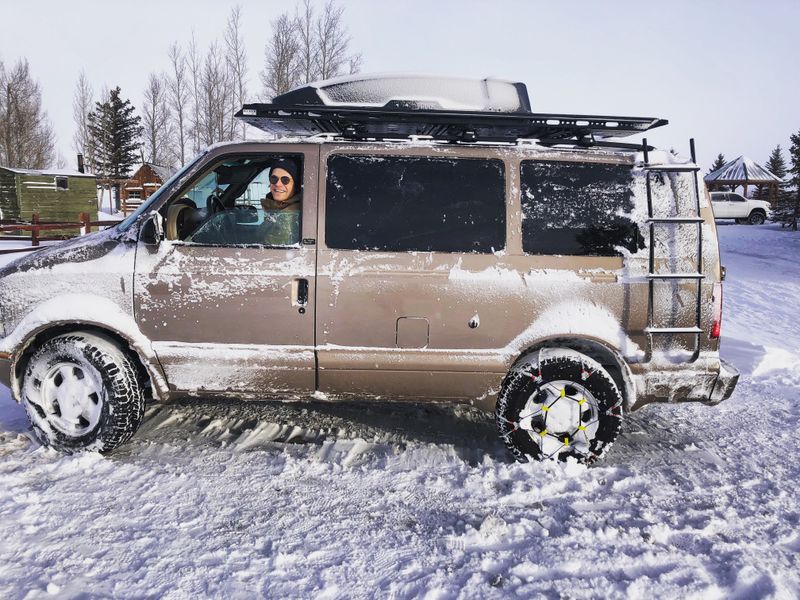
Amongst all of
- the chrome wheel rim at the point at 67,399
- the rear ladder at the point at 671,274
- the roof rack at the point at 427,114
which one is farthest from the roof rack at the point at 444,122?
the chrome wheel rim at the point at 67,399

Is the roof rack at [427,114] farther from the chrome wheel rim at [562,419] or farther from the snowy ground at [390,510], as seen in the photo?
the snowy ground at [390,510]

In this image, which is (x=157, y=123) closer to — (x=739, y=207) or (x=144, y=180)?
(x=144, y=180)

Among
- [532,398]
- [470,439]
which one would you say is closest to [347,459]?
[470,439]

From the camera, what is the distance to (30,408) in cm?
364

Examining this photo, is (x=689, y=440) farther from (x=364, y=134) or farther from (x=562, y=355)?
(x=364, y=134)

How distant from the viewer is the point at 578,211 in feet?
11.6

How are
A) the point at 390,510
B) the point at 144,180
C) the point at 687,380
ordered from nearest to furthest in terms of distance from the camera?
the point at 390,510 → the point at 687,380 → the point at 144,180

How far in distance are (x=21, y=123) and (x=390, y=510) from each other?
52933mm

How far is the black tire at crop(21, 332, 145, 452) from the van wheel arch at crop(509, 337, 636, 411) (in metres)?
2.52

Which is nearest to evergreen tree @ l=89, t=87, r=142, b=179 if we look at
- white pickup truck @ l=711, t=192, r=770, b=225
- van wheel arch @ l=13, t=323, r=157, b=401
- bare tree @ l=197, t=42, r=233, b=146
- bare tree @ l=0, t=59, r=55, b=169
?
bare tree @ l=0, t=59, r=55, b=169

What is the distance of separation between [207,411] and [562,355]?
2770mm

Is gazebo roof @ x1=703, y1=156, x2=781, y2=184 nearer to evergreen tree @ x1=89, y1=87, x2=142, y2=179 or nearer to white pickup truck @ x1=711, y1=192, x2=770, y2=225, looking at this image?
white pickup truck @ x1=711, y1=192, x2=770, y2=225

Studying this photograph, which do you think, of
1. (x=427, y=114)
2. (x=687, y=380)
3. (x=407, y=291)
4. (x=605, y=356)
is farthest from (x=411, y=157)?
(x=687, y=380)

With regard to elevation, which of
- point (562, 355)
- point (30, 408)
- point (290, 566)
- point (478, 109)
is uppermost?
point (478, 109)
